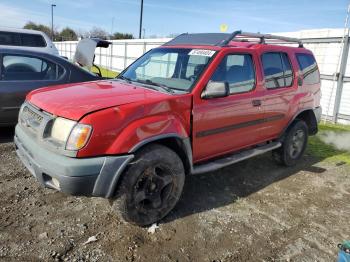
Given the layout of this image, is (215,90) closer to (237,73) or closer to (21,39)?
(237,73)

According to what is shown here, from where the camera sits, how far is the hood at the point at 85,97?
3152 millimetres

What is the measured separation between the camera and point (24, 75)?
592 cm

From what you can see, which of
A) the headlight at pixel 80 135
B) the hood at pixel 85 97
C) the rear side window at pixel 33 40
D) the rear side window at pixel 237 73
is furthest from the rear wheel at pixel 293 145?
the rear side window at pixel 33 40

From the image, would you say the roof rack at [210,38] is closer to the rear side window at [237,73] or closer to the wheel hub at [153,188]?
the rear side window at [237,73]

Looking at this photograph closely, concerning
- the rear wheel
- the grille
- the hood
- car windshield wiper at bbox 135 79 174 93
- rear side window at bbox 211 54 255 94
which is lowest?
the rear wheel

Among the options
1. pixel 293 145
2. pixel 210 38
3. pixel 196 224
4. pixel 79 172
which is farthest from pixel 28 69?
pixel 293 145

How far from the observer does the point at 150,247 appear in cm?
323

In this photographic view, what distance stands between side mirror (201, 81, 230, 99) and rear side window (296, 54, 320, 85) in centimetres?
238

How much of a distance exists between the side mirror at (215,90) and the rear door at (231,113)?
0.08 metres

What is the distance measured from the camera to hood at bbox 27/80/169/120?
315cm

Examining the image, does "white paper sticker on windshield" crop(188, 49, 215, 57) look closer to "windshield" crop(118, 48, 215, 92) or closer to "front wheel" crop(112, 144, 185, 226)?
"windshield" crop(118, 48, 215, 92)

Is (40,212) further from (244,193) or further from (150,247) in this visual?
(244,193)

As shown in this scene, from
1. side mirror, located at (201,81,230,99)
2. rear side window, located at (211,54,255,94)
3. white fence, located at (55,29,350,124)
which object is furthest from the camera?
white fence, located at (55,29,350,124)

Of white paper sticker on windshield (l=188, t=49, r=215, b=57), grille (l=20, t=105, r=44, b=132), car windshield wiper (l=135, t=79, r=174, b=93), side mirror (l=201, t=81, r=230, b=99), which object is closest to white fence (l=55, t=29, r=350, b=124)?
white paper sticker on windshield (l=188, t=49, r=215, b=57)
